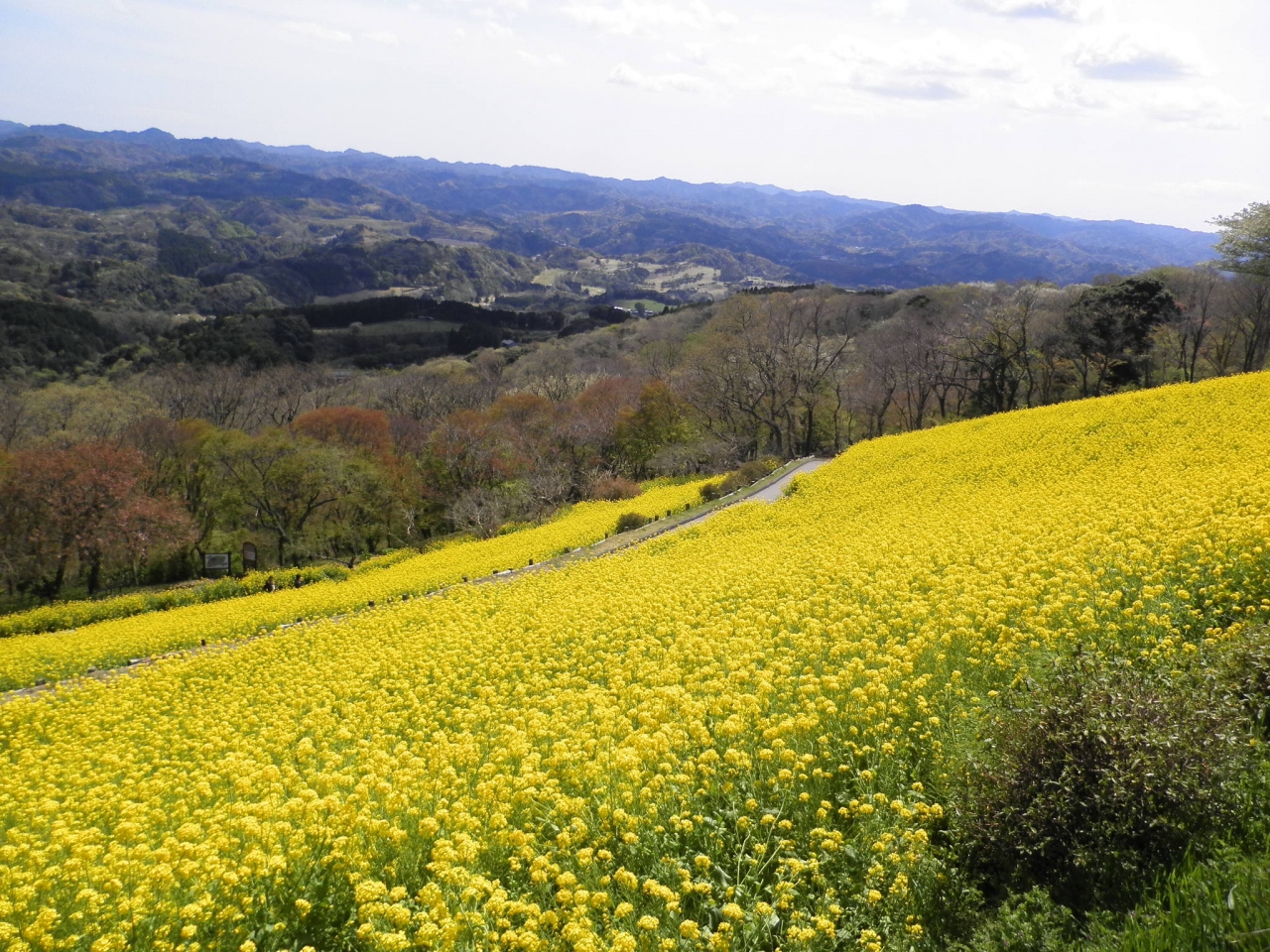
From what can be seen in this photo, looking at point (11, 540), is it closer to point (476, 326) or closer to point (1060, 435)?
point (1060, 435)

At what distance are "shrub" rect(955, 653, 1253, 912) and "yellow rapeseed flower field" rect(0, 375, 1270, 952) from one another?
63cm

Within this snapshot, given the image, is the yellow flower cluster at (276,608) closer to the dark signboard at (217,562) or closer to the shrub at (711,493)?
the shrub at (711,493)

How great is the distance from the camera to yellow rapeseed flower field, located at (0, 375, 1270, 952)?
201 inches

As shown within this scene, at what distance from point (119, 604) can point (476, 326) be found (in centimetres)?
13046

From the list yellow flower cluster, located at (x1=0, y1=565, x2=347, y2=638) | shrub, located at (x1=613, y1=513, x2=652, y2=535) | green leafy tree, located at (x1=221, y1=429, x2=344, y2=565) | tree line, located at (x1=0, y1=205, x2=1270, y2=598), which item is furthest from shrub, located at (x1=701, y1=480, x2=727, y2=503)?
green leafy tree, located at (x1=221, y1=429, x2=344, y2=565)

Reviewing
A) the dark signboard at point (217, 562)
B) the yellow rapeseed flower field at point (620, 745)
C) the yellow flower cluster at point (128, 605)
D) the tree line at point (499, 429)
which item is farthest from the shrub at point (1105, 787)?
the dark signboard at point (217, 562)

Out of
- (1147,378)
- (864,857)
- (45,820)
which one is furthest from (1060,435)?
(1147,378)

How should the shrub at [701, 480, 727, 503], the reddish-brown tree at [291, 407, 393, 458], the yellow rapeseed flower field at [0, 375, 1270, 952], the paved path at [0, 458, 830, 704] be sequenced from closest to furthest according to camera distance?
the yellow rapeseed flower field at [0, 375, 1270, 952], the paved path at [0, 458, 830, 704], the shrub at [701, 480, 727, 503], the reddish-brown tree at [291, 407, 393, 458]

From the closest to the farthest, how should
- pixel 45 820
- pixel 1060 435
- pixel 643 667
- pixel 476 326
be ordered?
pixel 45 820
pixel 643 667
pixel 1060 435
pixel 476 326

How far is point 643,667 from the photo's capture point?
10.1 meters

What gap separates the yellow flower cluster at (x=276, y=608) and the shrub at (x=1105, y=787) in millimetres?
20760

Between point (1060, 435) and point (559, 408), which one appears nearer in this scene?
point (1060, 435)

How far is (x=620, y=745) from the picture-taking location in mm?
7617

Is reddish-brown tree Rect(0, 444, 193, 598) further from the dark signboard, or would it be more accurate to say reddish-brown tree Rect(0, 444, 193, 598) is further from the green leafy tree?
the green leafy tree
